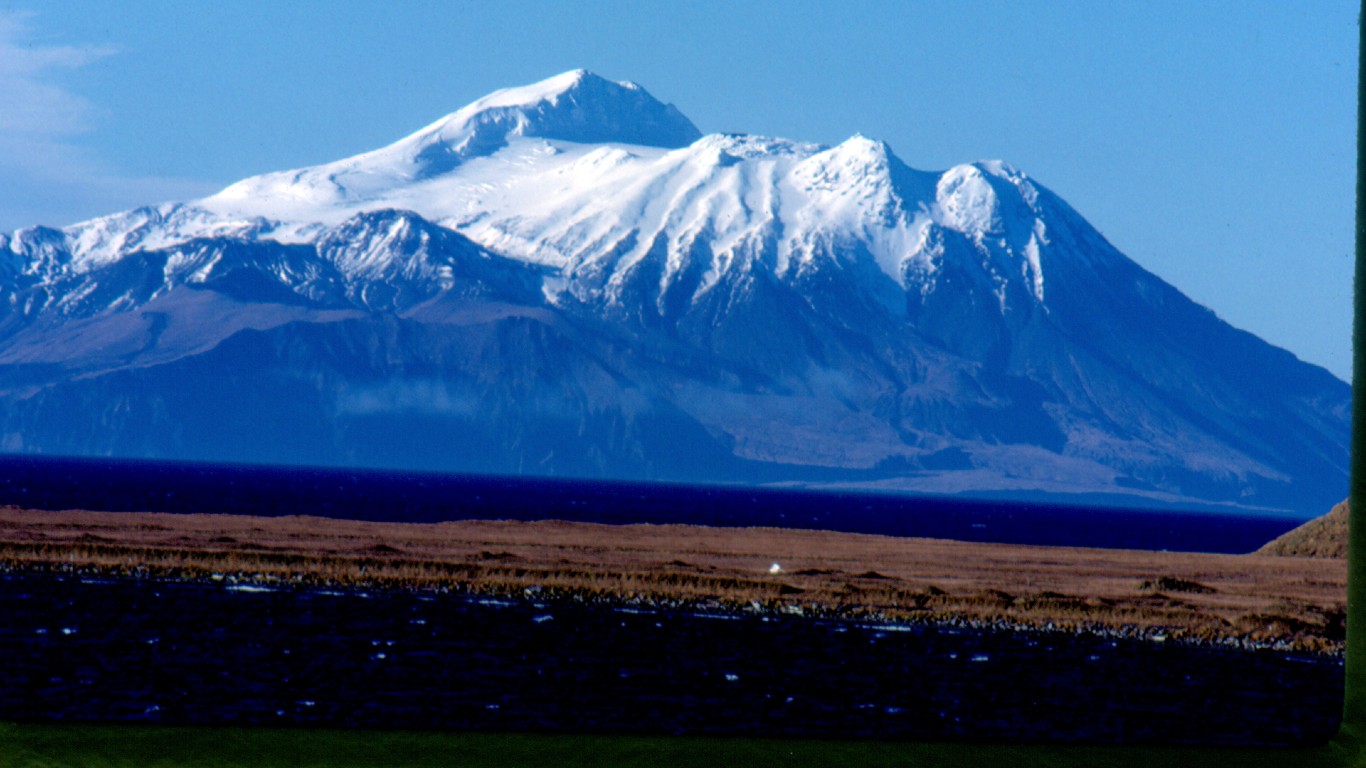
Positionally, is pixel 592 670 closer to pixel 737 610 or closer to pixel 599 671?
pixel 599 671

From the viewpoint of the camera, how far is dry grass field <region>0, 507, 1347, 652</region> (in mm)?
47906

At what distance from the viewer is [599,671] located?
3141 centimetres

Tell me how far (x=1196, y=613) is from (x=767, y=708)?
2574 centimetres

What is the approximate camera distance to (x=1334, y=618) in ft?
159

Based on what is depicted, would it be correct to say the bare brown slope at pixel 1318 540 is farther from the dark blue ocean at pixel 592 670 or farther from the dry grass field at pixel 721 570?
the dark blue ocean at pixel 592 670

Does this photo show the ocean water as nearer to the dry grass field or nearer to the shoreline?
the shoreline

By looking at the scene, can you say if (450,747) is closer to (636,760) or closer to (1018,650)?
(636,760)

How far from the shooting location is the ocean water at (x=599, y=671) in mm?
25453

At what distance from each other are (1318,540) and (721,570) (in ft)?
128

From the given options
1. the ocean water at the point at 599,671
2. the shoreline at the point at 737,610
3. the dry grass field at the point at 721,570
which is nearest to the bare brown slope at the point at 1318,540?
the dry grass field at the point at 721,570

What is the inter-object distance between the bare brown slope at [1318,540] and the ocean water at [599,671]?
1673 inches

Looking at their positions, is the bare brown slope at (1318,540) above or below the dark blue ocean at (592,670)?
above

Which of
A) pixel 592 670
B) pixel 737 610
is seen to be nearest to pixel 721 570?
pixel 737 610

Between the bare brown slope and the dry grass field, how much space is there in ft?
5.39
